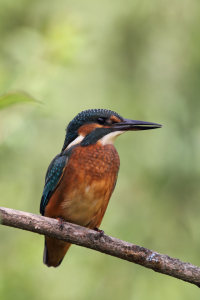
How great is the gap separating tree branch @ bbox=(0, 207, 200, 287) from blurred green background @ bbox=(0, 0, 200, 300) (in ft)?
2.78

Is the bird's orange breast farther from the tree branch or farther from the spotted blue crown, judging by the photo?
the tree branch

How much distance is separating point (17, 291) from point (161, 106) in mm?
2397

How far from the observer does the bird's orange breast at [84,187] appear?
2994mm

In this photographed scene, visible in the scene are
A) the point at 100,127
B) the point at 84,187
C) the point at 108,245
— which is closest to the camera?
the point at 108,245

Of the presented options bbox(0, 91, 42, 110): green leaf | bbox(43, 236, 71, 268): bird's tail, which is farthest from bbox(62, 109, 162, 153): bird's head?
bbox(0, 91, 42, 110): green leaf

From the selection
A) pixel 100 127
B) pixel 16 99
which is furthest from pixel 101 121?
pixel 16 99

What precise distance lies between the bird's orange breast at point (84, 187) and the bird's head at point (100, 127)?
0.34 ft

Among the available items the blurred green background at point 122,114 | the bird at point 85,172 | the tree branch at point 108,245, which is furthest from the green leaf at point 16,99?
the blurred green background at point 122,114

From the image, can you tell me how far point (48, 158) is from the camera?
180 inches

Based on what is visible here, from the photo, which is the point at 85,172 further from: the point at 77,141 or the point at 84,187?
the point at 77,141

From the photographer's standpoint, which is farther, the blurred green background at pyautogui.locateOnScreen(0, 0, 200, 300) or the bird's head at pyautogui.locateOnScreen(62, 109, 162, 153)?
the blurred green background at pyautogui.locateOnScreen(0, 0, 200, 300)

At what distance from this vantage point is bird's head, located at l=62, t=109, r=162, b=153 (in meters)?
3.23

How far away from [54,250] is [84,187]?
0.77 metres

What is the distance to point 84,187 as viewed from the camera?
9.78ft
